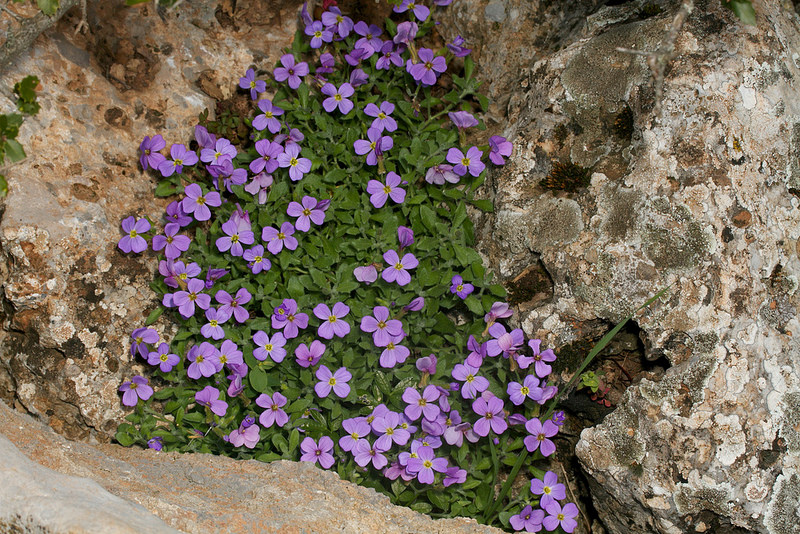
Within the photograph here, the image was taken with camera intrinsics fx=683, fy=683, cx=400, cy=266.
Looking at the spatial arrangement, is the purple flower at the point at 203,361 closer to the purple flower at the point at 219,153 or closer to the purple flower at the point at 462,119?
the purple flower at the point at 219,153

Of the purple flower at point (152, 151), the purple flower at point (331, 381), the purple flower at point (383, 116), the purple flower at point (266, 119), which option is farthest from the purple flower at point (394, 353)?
the purple flower at point (152, 151)

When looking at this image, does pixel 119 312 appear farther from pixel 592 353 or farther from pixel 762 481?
pixel 762 481

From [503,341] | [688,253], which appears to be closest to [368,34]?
[503,341]

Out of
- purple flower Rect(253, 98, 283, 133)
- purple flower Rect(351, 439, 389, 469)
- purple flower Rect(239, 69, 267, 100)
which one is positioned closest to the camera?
purple flower Rect(351, 439, 389, 469)

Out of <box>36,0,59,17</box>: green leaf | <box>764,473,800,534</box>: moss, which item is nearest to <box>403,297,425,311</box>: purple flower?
<box>764,473,800,534</box>: moss

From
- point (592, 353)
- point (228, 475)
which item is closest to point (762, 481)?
point (592, 353)

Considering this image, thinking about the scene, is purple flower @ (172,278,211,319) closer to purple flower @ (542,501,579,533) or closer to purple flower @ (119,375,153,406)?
purple flower @ (119,375,153,406)
